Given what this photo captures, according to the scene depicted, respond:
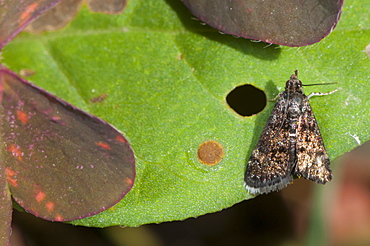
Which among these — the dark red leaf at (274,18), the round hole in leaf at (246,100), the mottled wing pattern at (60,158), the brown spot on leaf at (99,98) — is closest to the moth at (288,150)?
the round hole in leaf at (246,100)

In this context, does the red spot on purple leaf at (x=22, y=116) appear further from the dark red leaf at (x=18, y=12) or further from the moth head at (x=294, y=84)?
the moth head at (x=294, y=84)

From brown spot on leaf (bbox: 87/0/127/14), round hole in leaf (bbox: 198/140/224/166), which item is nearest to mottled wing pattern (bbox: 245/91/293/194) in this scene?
round hole in leaf (bbox: 198/140/224/166)

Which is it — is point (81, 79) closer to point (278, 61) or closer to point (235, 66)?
point (235, 66)

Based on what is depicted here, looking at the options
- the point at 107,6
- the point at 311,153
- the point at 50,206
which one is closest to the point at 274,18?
the point at 311,153

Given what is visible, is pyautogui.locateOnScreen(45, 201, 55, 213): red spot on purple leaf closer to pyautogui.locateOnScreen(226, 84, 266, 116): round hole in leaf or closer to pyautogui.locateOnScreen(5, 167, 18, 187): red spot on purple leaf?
pyautogui.locateOnScreen(5, 167, 18, 187): red spot on purple leaf

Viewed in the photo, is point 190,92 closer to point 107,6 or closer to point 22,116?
point 107,6
